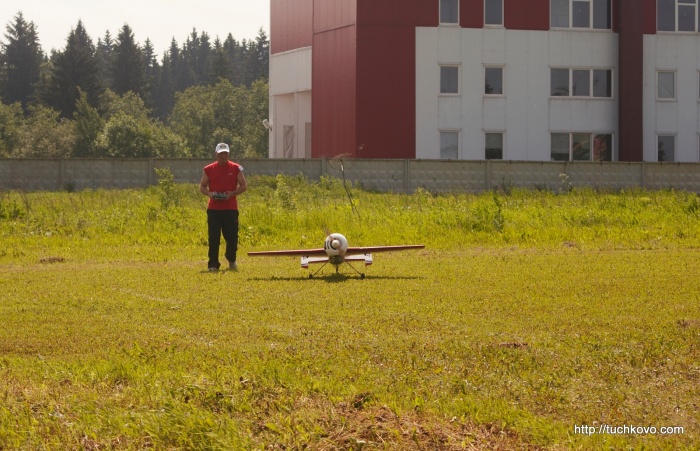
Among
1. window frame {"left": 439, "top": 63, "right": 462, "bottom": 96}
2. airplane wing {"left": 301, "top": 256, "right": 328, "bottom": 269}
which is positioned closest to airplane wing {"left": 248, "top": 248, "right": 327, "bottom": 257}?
airplane wing {"left": 301, "top": 256, "right": 328, "bottom": 269}

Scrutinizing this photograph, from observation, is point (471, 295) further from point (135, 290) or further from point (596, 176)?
point (596, 176)

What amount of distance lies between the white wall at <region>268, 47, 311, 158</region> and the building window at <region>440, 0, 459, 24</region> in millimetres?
6377

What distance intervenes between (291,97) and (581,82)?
13.5 meters

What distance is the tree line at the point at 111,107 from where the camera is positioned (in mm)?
86938

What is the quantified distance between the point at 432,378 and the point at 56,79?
4174 inches

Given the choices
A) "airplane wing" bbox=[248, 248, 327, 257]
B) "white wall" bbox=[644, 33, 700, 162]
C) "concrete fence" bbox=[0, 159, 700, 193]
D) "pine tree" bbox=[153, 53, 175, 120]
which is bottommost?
"airplane wing" bbox=[248, 248, 327, 257]

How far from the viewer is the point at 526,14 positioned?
45094mm

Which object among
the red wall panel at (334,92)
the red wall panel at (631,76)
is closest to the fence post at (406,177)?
the red wall panel at (334,92)

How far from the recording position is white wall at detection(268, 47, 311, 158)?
48156 mm

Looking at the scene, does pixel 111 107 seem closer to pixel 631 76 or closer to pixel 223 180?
pixel 631 76

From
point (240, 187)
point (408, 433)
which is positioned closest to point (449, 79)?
point (240, 187)

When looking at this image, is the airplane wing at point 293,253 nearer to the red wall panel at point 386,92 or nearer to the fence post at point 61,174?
the fence post at point 61,174

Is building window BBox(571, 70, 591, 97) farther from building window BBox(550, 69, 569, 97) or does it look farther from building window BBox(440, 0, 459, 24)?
building window BBox(440, 0, 459, 24)

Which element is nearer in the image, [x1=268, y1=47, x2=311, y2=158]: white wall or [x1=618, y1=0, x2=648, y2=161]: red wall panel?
[x1=618, y1=0, x2=648, y2=161]: red wall panel
